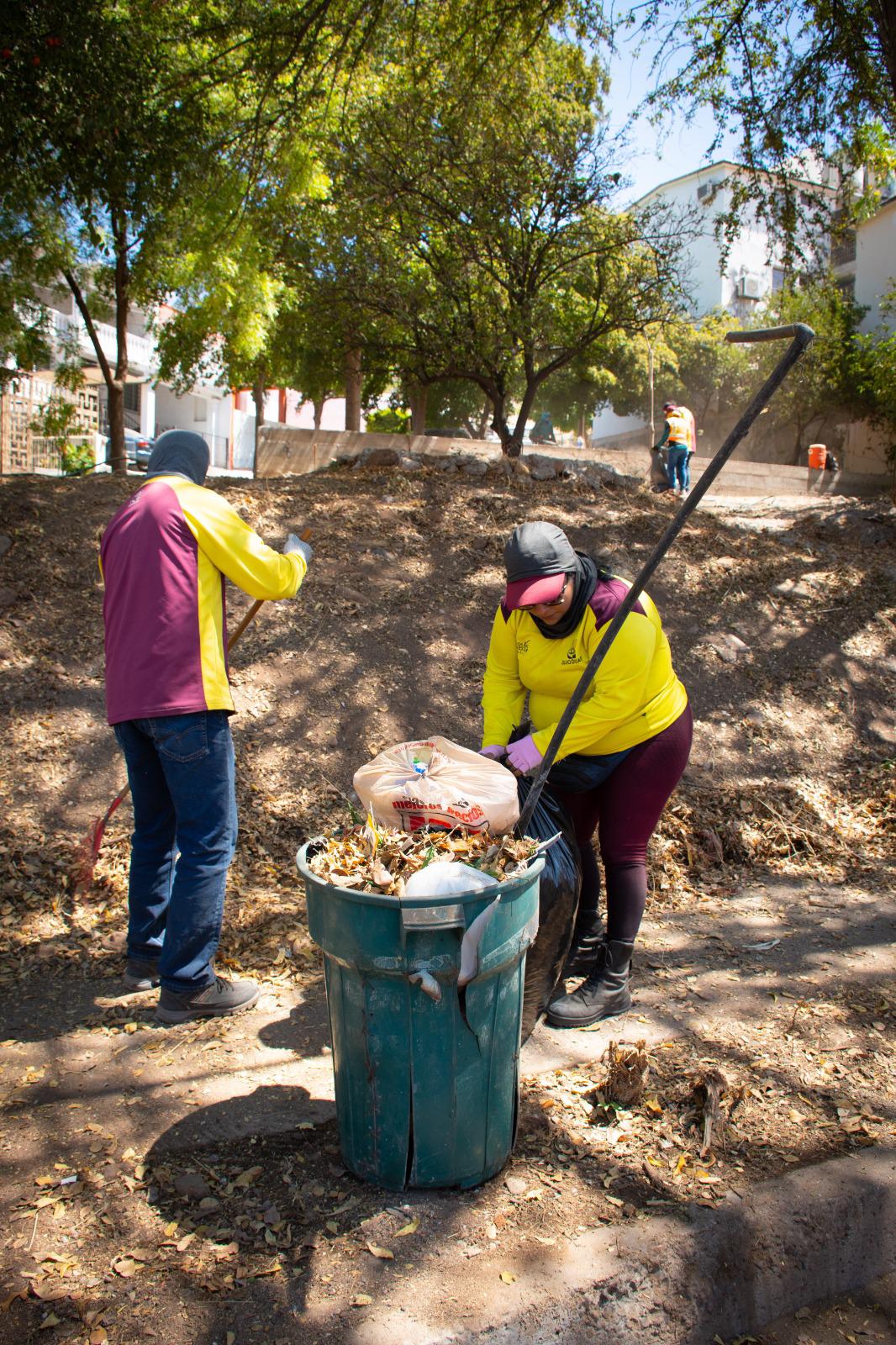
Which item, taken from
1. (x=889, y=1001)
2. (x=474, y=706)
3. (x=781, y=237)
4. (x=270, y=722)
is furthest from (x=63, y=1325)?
(x=781, y=237)

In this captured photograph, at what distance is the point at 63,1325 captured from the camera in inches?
78.9

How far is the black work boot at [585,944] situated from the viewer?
11.9 ft

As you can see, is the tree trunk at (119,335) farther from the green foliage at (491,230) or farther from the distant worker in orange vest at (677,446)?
the distant worker in orange vest at (677,446)

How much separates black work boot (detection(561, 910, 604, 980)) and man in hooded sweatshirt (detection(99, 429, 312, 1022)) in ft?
4.08

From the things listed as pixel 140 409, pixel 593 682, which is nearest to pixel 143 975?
pixel 593 682

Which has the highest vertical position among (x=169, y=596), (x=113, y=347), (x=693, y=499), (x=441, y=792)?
(x=113, y=347)

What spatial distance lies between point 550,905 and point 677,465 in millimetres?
11350

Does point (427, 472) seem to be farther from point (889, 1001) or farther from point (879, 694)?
point (889, 1001)

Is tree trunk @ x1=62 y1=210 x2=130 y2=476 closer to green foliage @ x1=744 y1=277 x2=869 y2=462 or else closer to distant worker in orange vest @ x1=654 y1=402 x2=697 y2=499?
distant worker in orange vest @ x1=654 y1=402 x2=697 y2=499

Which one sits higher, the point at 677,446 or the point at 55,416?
the point at 55,416

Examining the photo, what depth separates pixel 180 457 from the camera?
333cm

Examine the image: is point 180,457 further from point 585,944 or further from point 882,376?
point 882,376

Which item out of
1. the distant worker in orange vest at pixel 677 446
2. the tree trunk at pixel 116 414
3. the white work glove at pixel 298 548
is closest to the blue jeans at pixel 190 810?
the white work glove at pixel 298 548

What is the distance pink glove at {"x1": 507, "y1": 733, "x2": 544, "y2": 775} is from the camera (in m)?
3.00
